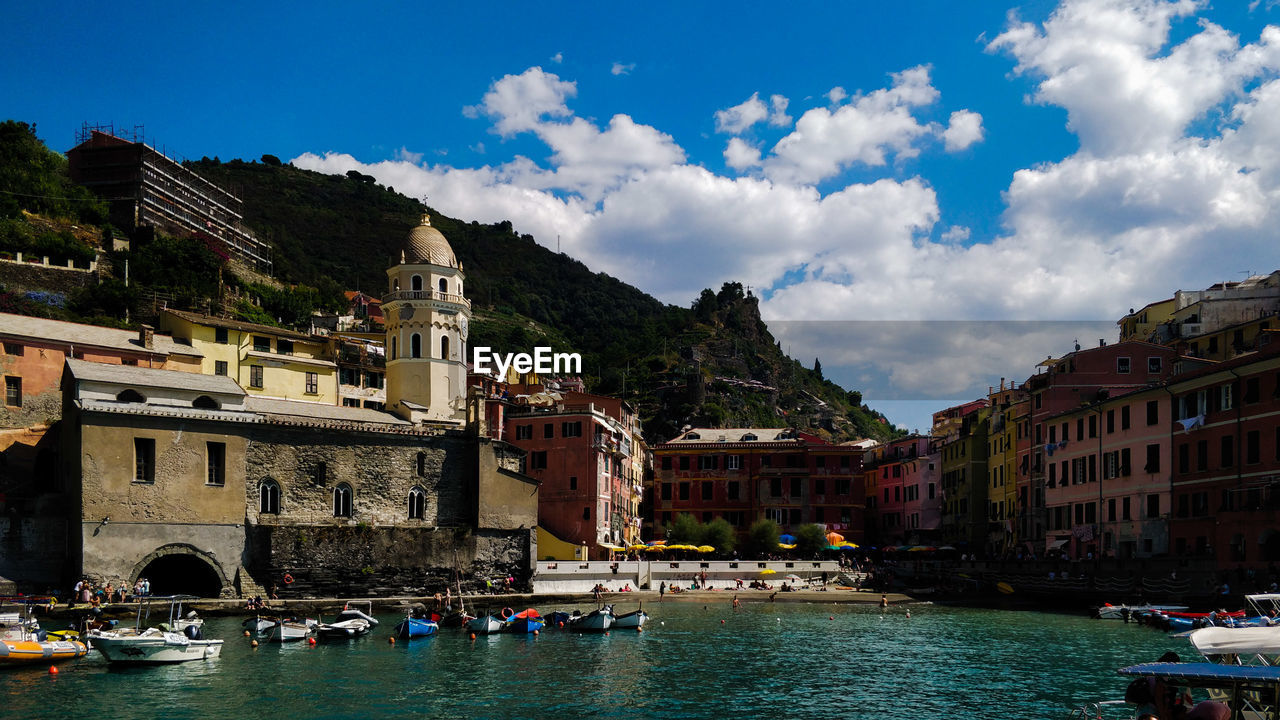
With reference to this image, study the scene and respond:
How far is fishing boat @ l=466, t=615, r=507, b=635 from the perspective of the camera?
157ft

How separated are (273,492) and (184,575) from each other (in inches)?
233

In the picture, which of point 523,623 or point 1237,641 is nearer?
point 1237,641

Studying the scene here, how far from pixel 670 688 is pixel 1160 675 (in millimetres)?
16668

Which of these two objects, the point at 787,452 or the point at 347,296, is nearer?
the point at 787,452

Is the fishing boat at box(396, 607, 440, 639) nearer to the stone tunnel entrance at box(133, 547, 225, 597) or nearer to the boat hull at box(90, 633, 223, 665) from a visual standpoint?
the boat hull at box(90, 633, 223, 665)

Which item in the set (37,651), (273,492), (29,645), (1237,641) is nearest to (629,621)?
(273,492)

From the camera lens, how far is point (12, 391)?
56.3m


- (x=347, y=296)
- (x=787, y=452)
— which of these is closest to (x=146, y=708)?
(x=787, y=452)

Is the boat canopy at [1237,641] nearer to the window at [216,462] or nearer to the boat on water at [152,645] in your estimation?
the boat on water at [152,645]

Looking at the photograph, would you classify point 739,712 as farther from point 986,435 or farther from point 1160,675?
point 986,435

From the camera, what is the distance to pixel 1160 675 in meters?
21.8

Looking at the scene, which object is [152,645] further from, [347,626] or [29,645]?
[347,626]

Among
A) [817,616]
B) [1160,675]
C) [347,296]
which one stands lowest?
[817,616]

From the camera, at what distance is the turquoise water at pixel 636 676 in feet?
102
